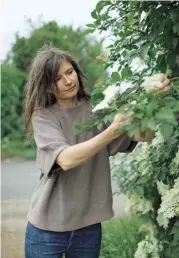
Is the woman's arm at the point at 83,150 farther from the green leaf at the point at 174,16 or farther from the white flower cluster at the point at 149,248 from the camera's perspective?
the white flower cluster at the point at 149,248

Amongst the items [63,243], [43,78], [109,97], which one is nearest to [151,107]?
[109,97]

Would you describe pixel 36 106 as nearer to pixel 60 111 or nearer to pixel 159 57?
pixel 60 111

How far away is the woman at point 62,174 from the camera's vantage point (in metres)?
1.68

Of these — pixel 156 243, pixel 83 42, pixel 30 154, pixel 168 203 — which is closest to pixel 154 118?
pixel 168 203

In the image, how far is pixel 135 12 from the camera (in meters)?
1.54

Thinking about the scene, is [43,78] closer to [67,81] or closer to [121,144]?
[67,81]

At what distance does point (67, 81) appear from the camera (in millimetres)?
1667

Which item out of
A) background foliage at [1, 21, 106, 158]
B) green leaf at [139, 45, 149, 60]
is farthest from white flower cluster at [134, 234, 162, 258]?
background foliage at [1, 21, 106, 158]

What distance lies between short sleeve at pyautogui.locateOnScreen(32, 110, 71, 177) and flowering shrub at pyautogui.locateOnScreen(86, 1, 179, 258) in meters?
0.18

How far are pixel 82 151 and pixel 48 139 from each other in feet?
0.61

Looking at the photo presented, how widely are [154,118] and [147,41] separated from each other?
20.4 inches

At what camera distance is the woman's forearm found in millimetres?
1384

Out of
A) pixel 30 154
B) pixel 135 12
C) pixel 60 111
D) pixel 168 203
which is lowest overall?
pixel 30 154

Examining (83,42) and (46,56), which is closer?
(46,56)
